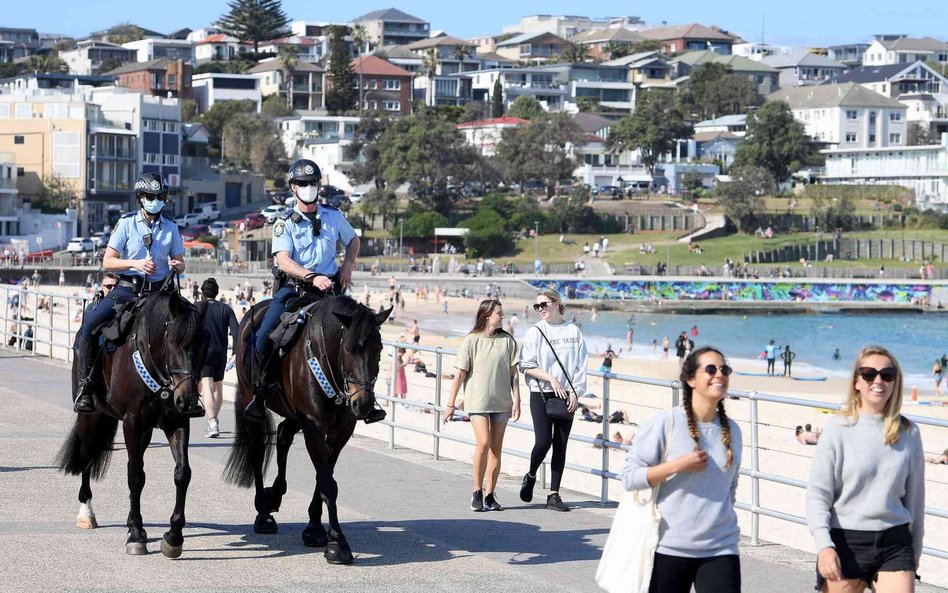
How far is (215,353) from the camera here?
14211mm

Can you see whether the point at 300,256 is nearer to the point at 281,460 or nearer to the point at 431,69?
the point at 281,460

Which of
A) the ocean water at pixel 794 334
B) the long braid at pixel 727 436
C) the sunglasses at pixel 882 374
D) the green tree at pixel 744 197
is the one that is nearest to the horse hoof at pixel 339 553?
the long braid at pixel 727 436

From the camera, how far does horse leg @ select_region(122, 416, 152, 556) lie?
10.1m

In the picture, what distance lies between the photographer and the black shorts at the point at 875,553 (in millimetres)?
6617

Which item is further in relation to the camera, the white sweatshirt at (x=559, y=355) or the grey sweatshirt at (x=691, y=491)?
the white sweatshirt at (x=559, y=355)

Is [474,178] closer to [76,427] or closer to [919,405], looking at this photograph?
[919,405]

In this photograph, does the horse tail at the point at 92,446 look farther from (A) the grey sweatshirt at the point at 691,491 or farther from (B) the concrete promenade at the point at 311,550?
(A) the grey sweatshirt at the point at 691,491

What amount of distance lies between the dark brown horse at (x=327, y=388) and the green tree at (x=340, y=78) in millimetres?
140917

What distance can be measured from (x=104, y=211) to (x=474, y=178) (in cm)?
2627

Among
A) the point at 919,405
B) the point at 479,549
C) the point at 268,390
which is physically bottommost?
the point at 919,405

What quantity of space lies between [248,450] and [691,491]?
5.72 meters

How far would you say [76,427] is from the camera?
11.5m

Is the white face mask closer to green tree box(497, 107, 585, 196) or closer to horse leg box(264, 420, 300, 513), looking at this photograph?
horse leg box(264, 420, 300, 513)

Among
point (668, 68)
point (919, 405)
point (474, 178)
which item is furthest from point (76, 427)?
point (668, 68)
